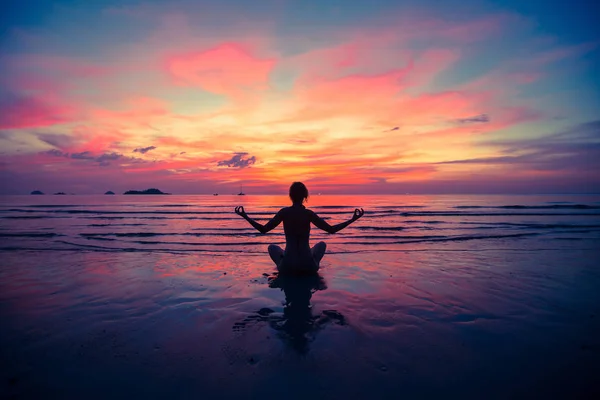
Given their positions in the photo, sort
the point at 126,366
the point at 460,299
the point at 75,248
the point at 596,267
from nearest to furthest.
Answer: the point at 126,366 < the point at 460,299 < the point at 596,267 < the point at 75,248

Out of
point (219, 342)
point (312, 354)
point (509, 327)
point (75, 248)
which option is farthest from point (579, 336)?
point (75, 248)

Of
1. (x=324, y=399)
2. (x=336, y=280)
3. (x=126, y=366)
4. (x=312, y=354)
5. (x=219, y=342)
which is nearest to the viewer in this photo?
(x=324, y=399)

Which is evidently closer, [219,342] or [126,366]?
[126,366]

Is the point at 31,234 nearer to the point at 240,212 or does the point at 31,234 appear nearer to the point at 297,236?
the point at 240,212

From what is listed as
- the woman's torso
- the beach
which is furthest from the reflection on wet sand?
the woman's torso

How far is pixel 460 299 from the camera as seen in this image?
20.1ft

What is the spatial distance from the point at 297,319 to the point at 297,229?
2.47 m

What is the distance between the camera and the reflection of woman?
683 cm

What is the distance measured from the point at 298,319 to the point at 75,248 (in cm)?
1173

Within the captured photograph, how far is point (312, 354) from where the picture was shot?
12.9 feet

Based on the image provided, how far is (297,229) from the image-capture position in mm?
7223

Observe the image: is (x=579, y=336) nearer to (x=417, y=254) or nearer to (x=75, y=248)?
(x=417, y=254)

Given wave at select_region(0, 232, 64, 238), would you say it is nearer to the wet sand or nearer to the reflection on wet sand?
the wet sand

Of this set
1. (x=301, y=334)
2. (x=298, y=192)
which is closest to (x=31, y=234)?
(x=298, y=192)
